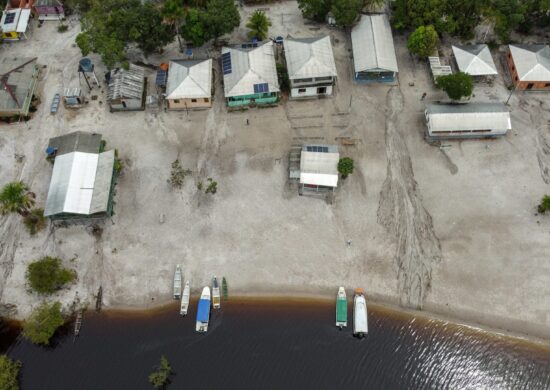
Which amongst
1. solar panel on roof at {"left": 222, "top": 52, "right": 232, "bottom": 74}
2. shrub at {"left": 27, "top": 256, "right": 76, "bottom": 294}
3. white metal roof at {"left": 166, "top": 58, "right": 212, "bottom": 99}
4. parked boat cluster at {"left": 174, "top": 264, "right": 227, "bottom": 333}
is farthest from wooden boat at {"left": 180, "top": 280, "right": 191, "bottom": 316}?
solar panel on roof at {"left": 222, "top": 52, "right": 232, "bottom": 74}

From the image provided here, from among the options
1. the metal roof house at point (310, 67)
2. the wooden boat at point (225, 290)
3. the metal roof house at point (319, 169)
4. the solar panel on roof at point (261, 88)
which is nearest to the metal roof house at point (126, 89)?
the solar panel on roof at point (261, 88)

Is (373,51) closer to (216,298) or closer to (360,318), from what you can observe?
(360,318)

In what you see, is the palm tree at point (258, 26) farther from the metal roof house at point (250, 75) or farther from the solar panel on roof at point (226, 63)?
the solar panel on roof at point (226, 63)

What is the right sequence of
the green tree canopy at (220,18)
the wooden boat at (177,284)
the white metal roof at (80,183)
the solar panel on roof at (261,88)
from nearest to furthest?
the wooden boat at (177,284), the white metal roof at (80,183), the solar panel on roof at (261,88), the green tree canopy at (220,18)

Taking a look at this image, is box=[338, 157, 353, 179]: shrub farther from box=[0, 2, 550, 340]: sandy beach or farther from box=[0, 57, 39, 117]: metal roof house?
box=[0, 57, 39, 117]: metal roof house

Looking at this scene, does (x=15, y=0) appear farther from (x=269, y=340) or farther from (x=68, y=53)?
(x=269, y=340)

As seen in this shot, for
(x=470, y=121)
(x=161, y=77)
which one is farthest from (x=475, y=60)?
(x=161, y=77)

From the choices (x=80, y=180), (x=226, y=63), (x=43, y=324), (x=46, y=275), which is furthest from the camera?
(x=226, y=63)
